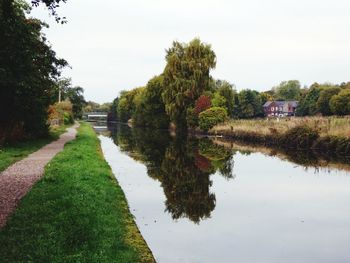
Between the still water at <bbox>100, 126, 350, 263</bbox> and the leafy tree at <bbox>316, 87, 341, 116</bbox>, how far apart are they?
7570 cm

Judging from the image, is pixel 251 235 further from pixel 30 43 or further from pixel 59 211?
pixel 30 43

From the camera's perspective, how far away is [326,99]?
310ft

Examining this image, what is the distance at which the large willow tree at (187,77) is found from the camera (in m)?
54.8

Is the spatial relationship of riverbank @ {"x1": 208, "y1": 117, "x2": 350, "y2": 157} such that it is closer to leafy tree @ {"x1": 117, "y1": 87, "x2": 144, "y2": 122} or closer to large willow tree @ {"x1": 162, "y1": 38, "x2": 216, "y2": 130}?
large willow tree @ {"x1": 162, "y1": 38, "x2": 216, "y2": 130}

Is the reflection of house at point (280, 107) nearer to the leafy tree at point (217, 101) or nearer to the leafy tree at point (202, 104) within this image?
the leafy tree at point (217, 101)

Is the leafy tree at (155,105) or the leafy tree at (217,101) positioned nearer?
the leafy tree at (217,101)

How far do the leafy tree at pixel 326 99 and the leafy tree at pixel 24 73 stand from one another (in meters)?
72.9


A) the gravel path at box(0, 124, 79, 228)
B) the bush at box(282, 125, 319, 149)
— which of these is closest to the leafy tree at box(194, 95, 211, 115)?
the bush at box(282, 125, 319, 149)

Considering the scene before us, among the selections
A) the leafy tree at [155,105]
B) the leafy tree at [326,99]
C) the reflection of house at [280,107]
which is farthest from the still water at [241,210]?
the reflection of house at [280,107]

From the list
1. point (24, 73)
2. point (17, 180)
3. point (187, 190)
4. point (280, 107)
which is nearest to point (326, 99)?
point (280, 107)

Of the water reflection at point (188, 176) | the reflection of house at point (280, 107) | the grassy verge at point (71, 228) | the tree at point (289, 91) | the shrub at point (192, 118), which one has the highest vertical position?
the tree at point (289, 91)

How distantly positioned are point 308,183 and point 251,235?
8.22m

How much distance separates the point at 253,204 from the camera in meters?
13.9

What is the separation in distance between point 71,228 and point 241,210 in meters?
5.74
